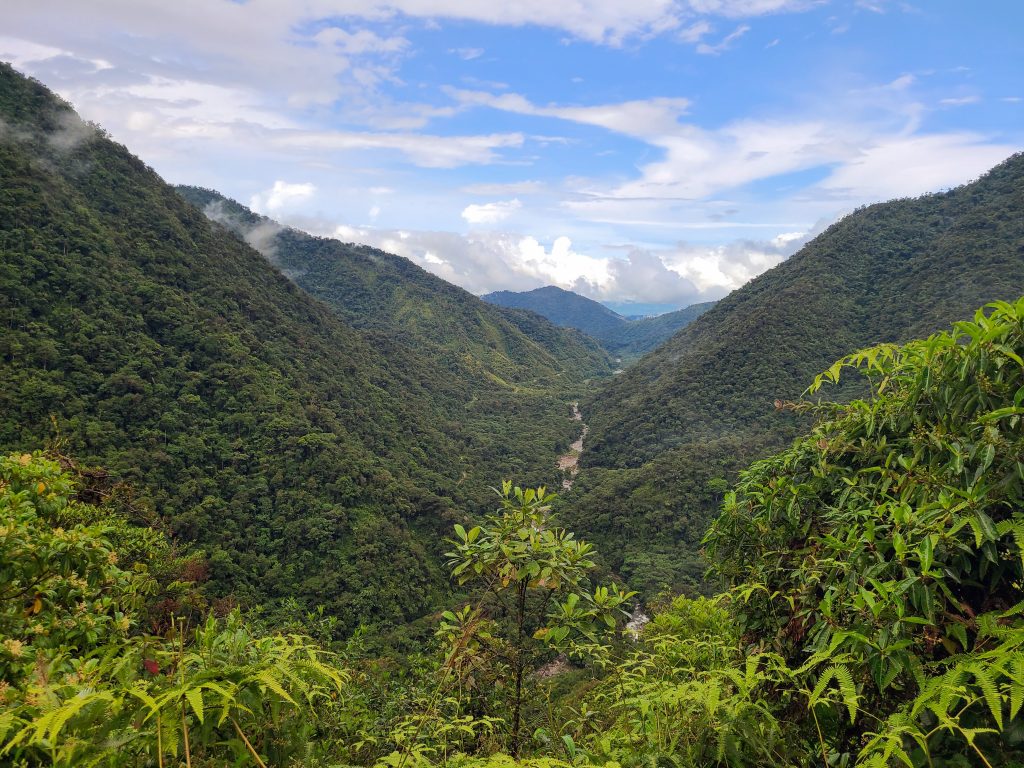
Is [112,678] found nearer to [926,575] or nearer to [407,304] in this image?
[926,575]

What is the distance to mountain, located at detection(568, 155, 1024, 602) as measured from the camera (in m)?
52.8

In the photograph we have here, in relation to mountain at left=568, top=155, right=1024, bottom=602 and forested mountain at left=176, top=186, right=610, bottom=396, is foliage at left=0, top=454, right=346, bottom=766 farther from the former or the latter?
forested mountain at left=176, top=186, right=610, bottom=396

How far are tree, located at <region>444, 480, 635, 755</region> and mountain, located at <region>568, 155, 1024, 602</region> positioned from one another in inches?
1589

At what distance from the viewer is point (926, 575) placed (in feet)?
6.49

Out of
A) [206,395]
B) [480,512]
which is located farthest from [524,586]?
[480,512]

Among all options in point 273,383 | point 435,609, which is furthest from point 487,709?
point 273,383

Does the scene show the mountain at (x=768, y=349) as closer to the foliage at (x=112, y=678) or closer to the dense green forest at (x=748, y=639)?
the dense green forest at (x=748, y=639)

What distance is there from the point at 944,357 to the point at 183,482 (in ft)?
148

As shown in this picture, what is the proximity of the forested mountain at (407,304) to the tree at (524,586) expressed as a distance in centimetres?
11277

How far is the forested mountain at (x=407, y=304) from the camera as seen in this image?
13012 cm

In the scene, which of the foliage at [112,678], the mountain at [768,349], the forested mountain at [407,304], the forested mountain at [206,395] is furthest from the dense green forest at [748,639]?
the forested mountain at [407,304]

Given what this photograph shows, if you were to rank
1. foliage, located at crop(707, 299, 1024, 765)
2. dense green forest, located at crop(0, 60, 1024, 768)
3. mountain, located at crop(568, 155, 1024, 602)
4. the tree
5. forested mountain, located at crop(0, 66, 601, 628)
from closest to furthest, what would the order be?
foliage, located at crop(707, 299, 1024, 765) → dense green forest, located at crop(0, 60, 1024, 768) → the tree → forested mountain, located at crop(0, 66, 601, 628) → mountain, located at crop(568, 155, 1024, 602)

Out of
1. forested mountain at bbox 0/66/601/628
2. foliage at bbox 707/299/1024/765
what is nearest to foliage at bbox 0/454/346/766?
foliage at bbox 707/299/1024/765

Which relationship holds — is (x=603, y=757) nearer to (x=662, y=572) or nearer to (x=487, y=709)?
(x=487, y=709)
